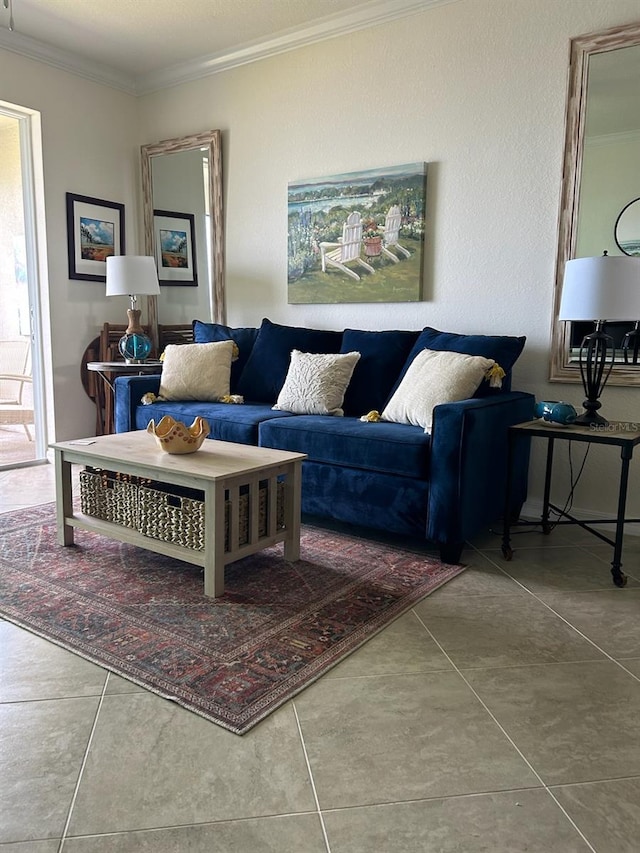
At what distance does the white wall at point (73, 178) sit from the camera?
4.23 meters

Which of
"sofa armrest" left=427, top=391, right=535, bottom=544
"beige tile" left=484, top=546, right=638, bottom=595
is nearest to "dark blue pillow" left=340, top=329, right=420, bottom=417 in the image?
"sofa armrest" left=427, top=391, right=535, bottom=544

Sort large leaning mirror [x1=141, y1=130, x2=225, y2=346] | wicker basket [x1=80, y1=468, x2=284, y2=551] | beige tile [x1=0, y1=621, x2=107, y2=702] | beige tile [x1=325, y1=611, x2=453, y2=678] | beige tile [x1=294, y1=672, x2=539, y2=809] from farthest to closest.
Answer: large leaning mirror [x1=141, y1=130, x2=225, y2=346] < wicker basket [x1=80, y1=468, x2=284, y2=551] < beige tile [x1=325, y1=611, x2=453, y2=678] < beige tile [x1=0, y1=621, x2=107, y2=702] < beige tile [x1=294, y1=672, x2=539, y2=809]

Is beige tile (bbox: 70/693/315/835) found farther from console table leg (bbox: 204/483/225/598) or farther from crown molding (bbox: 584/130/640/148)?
crown molding (bbox: 584/130/640/148)

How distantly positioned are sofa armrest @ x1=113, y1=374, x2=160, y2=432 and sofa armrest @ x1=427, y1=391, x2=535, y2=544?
74.2 inches

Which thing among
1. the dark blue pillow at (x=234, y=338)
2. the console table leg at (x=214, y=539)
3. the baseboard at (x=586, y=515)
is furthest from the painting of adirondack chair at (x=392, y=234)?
the console table leg at (x=214, y=539)

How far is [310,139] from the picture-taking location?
3.96 m

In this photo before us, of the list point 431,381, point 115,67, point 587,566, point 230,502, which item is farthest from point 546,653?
point 115,67

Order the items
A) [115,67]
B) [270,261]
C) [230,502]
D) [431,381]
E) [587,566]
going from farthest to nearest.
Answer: [115,67], [270,261], [431,381], [587,566], [230,502]

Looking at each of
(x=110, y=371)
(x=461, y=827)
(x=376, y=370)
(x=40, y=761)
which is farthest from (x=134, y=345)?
(x=461, y=827)

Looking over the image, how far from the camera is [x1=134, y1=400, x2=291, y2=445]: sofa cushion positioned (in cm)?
320

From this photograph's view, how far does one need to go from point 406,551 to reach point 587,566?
29.0 inches

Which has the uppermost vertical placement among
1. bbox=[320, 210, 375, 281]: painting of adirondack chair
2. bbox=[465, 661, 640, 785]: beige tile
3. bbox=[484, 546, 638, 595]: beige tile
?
bbox=[320, 210, 375, 281]: painting of adirondack chair

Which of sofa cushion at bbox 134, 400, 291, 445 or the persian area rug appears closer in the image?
the persian area rug

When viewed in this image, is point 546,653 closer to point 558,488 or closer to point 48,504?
point 558,488
